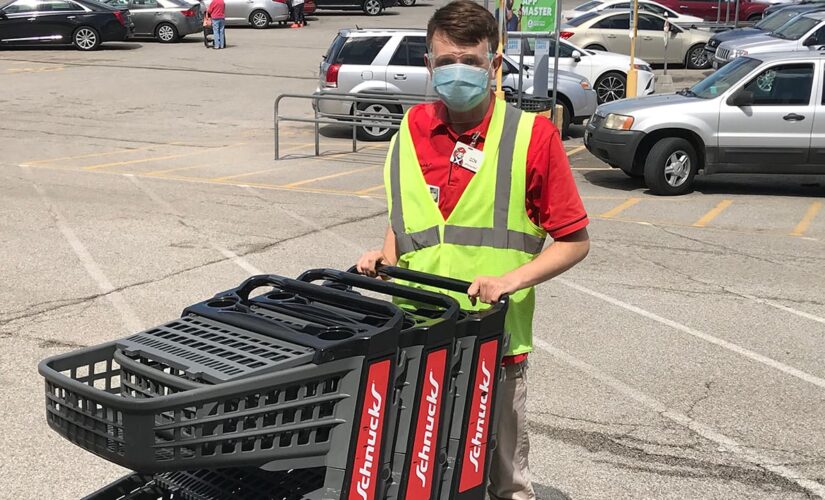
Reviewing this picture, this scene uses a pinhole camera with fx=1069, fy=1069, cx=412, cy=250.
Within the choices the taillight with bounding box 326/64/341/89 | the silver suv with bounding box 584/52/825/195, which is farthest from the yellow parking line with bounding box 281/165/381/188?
the silver suv with bounding box 584/52/825/195

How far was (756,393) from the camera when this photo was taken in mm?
6395

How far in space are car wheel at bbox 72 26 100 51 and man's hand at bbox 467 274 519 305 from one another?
28.7 m

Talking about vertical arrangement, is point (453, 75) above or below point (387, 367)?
above

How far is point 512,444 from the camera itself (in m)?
3.65

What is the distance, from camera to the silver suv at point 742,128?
1330 centimetres

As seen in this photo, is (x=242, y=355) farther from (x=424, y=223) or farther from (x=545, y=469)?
(x=545, y=469)

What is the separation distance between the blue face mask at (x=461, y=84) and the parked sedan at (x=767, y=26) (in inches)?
902

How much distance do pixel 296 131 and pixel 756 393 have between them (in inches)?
526

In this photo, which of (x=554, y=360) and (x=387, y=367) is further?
(x=554, y=360)

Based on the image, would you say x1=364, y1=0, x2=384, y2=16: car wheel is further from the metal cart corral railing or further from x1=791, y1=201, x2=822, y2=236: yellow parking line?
x1=791, y1=201, x2=822, y2=236: yellow parking line

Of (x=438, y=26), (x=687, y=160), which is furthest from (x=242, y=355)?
(x=687, y=160)

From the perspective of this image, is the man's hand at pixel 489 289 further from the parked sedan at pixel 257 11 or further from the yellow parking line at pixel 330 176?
the parked sedan at pixel 257 11

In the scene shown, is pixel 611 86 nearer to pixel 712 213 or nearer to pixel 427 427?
pixel 712 213

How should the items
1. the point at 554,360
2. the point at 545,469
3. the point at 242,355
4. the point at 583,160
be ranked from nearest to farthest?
the point at 242,355 < the point at 545,469 < the point at 554,360 < the point at 583,160
